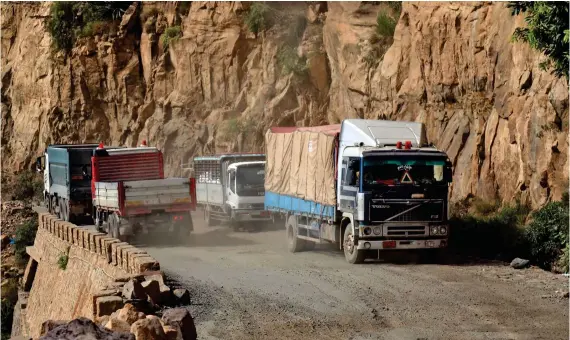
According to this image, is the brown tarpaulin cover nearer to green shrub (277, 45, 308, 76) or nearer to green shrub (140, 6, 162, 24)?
green shrub (277, 45, 308, 76)

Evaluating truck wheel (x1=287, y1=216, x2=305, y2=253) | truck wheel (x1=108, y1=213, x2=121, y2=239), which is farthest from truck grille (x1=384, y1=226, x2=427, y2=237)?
truck wheel (x1=108, y1=213, x2=121, y2=239)

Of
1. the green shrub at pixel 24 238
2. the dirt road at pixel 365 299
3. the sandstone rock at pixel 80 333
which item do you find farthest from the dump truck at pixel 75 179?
the sandstone rock at pixel 80 333

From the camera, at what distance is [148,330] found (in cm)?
954

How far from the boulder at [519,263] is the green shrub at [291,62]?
89.4ft

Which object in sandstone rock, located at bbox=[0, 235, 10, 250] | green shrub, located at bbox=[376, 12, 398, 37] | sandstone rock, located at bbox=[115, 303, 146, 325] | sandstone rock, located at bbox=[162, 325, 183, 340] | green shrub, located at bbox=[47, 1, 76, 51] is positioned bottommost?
sandstone rock, located at bbox=[0, 235, 10, 250]

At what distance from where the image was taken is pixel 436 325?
13.4 m

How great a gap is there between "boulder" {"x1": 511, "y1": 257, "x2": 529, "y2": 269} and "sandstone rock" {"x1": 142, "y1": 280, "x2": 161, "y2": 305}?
839 cm

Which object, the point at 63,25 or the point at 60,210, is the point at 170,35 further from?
the point at 60,210

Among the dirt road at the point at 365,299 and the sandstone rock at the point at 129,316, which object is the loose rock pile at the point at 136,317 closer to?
the sandstone rock at the point at 129,316

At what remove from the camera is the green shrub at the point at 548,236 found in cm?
1989

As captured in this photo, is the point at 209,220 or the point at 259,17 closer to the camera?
the point at 209,220

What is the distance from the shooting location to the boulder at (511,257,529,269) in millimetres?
19266

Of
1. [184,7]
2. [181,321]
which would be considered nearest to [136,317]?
[181,321]

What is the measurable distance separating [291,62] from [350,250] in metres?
26.6
